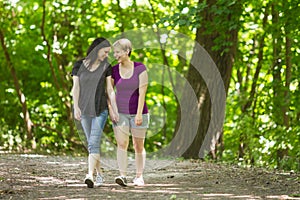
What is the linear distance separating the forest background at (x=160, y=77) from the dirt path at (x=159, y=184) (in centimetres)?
312

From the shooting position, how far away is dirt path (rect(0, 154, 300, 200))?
679 cm

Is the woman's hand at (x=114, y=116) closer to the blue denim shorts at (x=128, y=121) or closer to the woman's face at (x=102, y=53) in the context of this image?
the blue denim shorts at (x=128, y=121)

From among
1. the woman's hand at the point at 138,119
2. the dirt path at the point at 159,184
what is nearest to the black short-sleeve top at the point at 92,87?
the woman's hand at the point at 138,119

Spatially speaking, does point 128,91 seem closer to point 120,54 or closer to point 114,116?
point 114,116

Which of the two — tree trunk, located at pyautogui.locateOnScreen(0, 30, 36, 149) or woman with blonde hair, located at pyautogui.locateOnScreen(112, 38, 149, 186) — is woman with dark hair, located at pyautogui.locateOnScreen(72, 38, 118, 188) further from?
tree trunk, located at pyautogui.locateOnScreen(0, 30, 36, 149)

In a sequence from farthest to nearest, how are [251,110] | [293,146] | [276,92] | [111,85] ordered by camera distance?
[251,110], [276,92], [293,146], [111,85]

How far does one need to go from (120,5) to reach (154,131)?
5.64 meters

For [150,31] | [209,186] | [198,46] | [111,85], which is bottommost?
[209,186]

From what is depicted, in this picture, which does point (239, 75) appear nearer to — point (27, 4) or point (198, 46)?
point (198, 46)

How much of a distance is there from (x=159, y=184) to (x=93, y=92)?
5.13 feet

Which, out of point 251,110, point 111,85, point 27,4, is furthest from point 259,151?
point 27,4

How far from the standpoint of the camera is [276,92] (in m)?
13.7

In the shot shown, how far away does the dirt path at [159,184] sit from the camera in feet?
22.3

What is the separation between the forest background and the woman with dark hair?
471 centimetres
